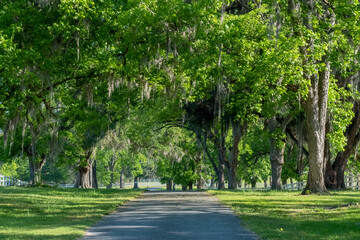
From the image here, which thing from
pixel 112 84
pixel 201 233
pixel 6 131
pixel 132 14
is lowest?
pixel 201 233

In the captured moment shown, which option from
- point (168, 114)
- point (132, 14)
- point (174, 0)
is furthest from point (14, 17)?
point (168, 114)

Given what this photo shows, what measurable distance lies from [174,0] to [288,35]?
7022mm

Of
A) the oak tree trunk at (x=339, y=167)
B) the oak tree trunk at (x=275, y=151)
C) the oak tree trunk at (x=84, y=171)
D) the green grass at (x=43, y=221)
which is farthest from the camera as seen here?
the oak tree trunk at (x=84, y=171)

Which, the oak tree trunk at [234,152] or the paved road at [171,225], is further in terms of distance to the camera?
the oak tree trunk at [234,152]

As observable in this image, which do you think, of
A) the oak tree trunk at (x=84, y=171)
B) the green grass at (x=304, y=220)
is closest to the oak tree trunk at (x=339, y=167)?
the green grass at (x=304, y=220)

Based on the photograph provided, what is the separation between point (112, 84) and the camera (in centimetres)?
1989

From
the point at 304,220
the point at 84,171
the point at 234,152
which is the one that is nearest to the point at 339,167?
the point at 234,152

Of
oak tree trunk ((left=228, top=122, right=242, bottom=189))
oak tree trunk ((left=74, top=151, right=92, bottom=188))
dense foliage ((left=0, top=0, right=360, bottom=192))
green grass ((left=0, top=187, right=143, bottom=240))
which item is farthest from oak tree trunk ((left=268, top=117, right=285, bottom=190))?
oak tree trunk ((left=74, top=151, right=92, bottom=188))

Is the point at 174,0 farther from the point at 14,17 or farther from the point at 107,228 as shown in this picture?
the point at 107,228

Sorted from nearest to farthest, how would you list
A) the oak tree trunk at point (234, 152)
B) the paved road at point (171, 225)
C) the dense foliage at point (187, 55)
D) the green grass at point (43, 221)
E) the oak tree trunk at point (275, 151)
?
the paved road at point (171, 225), the green grass at point (43, 221), the dense foliage at point (187, 55), the oak tree trunk at point (275, 151), the oak tree trunk at point (234, 152)

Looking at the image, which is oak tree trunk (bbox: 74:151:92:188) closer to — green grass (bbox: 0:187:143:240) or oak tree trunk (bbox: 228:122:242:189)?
oak tree trunk (bbox: 228:122:242:189)

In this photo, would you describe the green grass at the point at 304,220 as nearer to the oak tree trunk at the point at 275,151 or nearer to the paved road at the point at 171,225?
the paved road at the point at 171,225

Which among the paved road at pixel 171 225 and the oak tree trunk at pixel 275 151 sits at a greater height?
the oak tree trunk at pixel 275 151

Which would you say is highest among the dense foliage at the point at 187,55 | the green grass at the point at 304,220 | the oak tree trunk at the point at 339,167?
the dense foliage at the point at 187,55
